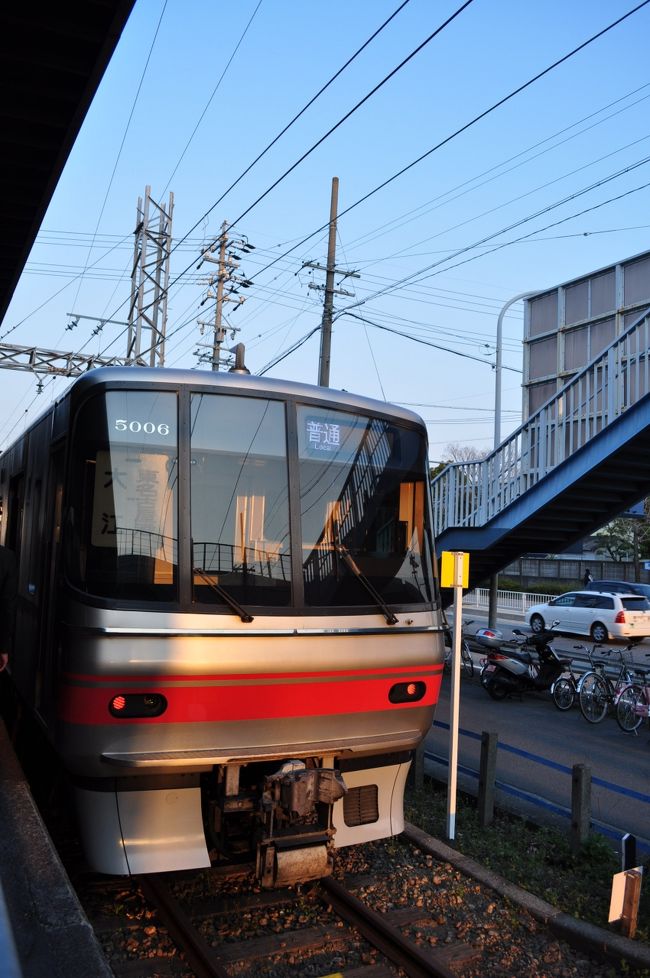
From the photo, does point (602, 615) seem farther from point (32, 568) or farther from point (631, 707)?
point (32, 568)

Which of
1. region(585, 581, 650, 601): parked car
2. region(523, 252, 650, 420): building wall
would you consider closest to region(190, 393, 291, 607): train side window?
region(523, 252, 650, 420): building wall

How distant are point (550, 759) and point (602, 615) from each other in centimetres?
1471

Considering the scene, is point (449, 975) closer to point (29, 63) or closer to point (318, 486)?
point (318, 486)

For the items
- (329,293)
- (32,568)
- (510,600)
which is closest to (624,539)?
(510,600)

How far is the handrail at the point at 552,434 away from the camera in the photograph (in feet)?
36.4

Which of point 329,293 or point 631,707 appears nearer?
point 631,707

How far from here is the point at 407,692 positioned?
207 inches

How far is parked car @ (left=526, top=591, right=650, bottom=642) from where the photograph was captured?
2247 centimetres

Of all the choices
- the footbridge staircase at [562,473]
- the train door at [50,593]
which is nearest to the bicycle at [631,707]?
the footbridge staircase at [562,473]

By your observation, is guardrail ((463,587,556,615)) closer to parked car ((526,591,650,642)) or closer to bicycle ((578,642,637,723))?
parked car ((526,591,650,642))

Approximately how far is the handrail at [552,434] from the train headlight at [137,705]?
835cm

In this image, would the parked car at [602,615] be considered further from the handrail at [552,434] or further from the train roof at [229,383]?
the train roof at [229,383]

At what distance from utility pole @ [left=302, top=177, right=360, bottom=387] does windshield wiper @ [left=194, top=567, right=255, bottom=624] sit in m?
14.5

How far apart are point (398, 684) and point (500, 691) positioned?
857 centimetres
